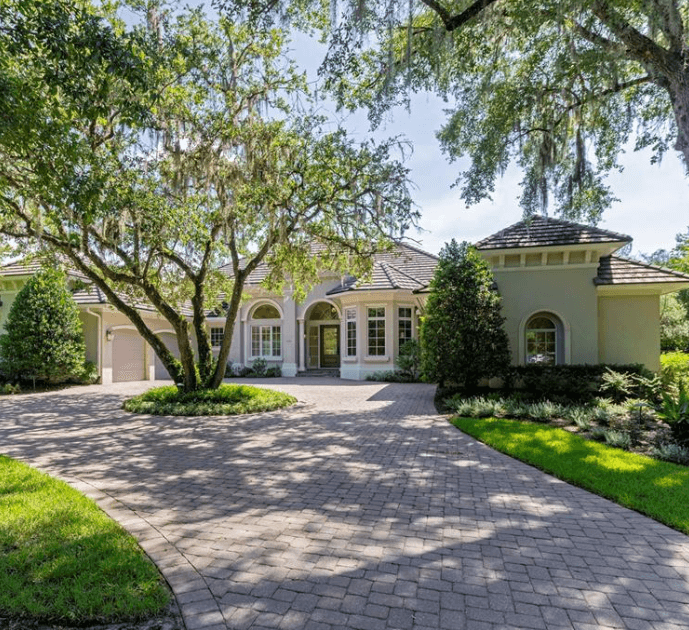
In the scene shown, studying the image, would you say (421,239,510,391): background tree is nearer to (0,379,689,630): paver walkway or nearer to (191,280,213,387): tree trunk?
(0,379,689,630): paver walkway

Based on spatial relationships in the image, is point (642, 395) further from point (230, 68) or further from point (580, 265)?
point (230, 68)

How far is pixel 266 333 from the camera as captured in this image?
22.9 meters

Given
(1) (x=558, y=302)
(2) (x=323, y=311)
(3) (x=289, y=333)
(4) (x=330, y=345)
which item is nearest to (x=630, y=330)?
(1) (x=558, y=302)

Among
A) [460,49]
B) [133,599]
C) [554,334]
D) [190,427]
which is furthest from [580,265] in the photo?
[133,599]

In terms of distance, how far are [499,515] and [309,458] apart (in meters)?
2.98

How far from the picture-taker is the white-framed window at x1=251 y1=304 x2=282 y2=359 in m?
22.7

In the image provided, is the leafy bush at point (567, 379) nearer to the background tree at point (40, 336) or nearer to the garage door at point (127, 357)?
the background tree at point (40, 336)

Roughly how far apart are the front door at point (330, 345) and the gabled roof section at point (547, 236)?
11.4m

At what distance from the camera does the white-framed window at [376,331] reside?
18859 millimetres

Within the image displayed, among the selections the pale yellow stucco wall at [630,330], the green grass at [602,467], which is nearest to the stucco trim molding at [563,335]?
the pale yellow stucco wall at [630,330]

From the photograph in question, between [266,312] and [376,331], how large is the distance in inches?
283

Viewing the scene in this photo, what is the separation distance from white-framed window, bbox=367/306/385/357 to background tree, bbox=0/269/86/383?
11.8m

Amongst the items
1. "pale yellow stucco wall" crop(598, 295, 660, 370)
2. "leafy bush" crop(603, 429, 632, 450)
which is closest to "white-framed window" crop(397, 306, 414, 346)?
"pale yellow stucco wall" crop(598, 295, 660, 370)

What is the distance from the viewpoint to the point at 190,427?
8.84 metres
